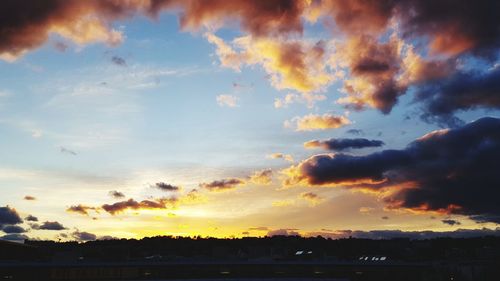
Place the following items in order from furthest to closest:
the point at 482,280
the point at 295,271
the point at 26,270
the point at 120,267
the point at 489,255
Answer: the point at 489,255, the point at 482,280, the point at 295,271, the point at 120,267, the point at 26,270

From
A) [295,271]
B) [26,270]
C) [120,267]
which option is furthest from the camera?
[295,271]

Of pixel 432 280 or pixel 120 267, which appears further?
→ pixel 432 280

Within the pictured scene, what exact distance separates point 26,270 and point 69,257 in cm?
1092

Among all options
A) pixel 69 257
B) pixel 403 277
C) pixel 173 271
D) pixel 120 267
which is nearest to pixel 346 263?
pixel 403 277

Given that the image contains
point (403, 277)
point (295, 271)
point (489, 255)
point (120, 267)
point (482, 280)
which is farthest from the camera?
point (489, 255)

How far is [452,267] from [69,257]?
100 meters

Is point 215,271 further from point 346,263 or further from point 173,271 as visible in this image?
point 346,263

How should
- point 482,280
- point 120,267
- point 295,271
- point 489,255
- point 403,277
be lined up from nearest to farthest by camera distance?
1. point 120,267
2. point 295,271
3. point 403,277
4. point 482,280
5. point 489,255

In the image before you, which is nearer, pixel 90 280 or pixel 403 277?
pixel 90 280

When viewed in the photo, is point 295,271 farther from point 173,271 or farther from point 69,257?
point 69,257

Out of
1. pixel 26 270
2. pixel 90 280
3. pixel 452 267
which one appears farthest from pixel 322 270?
pixel 26 270

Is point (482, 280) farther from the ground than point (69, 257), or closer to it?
closer to it

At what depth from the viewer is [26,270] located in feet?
319

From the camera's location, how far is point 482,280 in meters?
132
